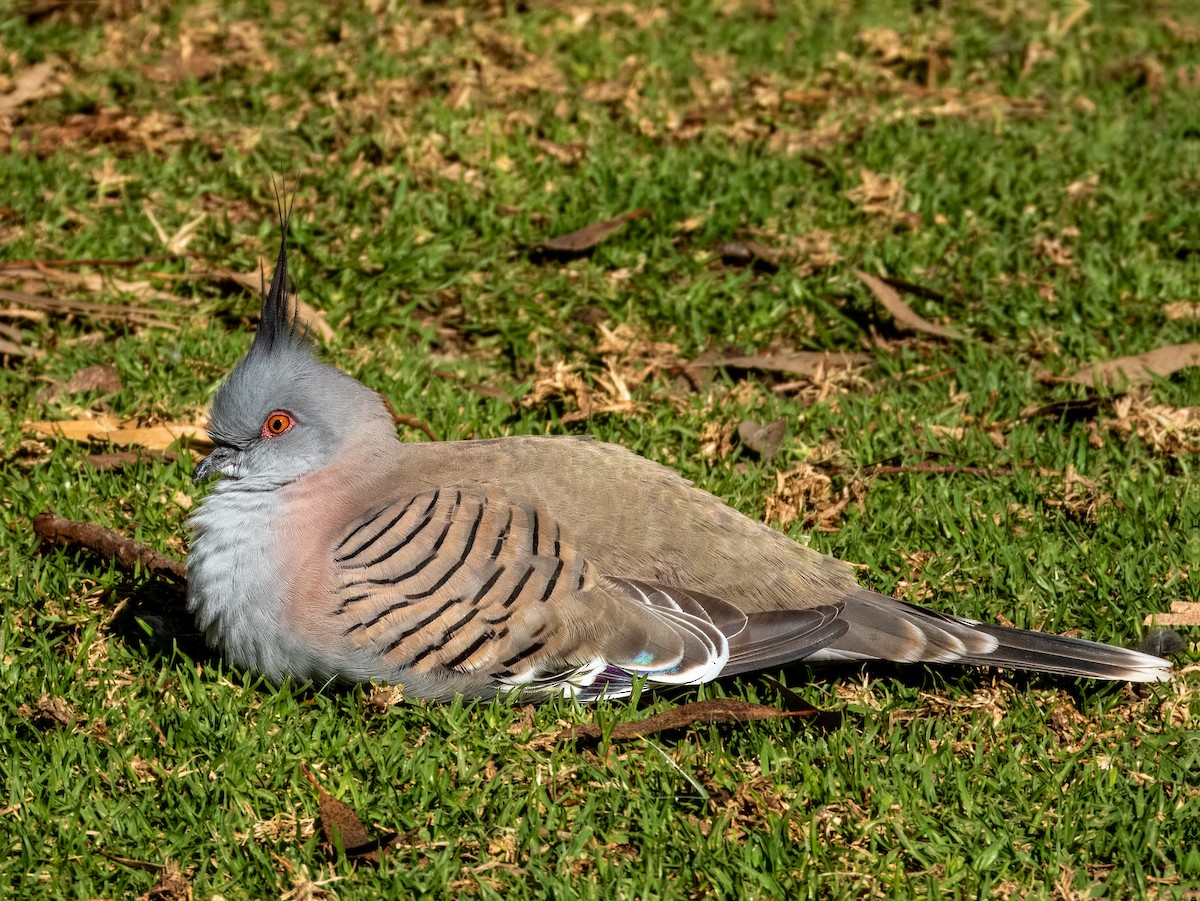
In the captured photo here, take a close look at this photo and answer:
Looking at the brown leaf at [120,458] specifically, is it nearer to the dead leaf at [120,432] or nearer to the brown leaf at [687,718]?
the dead leaf at [120,432]

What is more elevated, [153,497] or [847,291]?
[847,291]

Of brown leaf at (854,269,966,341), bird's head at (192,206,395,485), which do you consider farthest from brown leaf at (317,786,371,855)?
brown leaf at (854,269,966,341)

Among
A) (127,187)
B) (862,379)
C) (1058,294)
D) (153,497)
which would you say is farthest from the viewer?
(127,187)

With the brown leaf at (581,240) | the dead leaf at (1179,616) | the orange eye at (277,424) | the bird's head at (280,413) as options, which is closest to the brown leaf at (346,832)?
the bird's head at (280,413)

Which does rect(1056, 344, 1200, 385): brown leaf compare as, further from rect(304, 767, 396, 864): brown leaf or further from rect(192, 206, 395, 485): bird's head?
rect(304, 767, 396, 864): brown leaf

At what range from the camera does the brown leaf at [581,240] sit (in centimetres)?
709

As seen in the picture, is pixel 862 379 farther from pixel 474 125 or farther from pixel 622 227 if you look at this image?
pixel 474 125

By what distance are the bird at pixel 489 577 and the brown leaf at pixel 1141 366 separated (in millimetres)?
2070

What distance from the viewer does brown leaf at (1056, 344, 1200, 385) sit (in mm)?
6340

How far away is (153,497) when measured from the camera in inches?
216

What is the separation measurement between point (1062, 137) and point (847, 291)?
223 cm

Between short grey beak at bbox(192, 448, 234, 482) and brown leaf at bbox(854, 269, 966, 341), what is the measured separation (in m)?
3.30

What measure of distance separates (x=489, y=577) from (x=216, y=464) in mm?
1135

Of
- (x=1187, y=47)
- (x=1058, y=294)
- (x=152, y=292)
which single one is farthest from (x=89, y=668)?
(x=1187, y=47)
